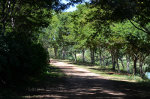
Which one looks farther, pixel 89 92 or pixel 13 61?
pixel 89 92

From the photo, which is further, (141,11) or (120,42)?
(120,42)

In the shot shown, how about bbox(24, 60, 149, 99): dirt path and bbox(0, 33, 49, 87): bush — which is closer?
bbox(24, 60, 149, 99): dirt path

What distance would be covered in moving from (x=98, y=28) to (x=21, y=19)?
24.9ft

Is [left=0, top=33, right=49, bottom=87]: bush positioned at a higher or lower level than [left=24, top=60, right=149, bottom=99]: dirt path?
higher

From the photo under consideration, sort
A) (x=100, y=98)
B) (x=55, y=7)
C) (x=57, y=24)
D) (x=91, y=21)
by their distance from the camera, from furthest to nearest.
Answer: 1. (x=57, y=24)
2. (x=91, y=21)
3. (x=55, y=7)
4. (x=100, y=98)

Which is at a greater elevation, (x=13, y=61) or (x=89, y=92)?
(x=13, y=61)

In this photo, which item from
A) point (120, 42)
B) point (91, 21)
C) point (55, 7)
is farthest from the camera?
point (120, 42)

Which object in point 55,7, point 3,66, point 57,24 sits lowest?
point 3,66

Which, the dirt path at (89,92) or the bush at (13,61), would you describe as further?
the bush at (13,61)

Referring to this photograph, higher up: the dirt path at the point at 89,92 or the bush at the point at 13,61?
the bush at the point at 13,61

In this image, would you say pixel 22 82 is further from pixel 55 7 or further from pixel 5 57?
pixel 55 7

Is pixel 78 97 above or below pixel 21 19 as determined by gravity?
below

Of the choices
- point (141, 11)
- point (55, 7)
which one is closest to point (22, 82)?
point (55, 7)

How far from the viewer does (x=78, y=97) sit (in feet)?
25.7
